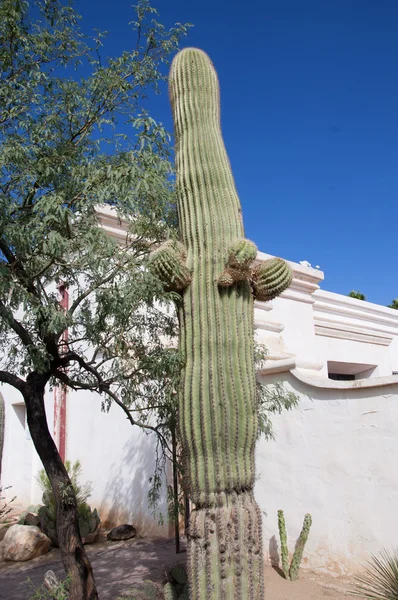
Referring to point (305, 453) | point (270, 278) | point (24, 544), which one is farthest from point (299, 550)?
point (24, 544)

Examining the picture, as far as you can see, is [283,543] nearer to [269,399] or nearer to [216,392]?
[269,399]

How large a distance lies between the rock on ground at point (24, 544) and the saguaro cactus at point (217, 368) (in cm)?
467

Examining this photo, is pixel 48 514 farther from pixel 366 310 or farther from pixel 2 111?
pixel 366 310

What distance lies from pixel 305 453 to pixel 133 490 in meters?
3.53

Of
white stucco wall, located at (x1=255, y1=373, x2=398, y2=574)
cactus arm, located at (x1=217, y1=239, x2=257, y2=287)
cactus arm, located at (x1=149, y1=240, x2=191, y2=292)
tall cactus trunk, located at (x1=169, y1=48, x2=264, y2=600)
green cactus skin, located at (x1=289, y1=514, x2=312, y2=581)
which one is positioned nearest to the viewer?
tall cactus trunk, located at (x1=169, y1=48, x2=264, y2=600)

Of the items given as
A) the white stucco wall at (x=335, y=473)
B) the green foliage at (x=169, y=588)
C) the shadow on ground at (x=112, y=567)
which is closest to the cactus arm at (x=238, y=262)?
the white stucco wall at (x=335, y=473)

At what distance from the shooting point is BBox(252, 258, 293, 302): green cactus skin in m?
→ 4.28

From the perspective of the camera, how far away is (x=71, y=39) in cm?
509

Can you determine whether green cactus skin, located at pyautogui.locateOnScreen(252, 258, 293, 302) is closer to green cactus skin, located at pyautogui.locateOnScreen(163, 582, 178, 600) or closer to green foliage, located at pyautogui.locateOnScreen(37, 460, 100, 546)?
green cactus skin, located at pyautogui.locateOnScreen(163, 582, 178, 600)

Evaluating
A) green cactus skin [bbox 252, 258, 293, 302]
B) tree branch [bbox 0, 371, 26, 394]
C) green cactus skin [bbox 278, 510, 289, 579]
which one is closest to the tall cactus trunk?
green cactus skin [bbox 252, 258, 293, 302]

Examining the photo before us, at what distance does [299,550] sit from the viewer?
5.64m

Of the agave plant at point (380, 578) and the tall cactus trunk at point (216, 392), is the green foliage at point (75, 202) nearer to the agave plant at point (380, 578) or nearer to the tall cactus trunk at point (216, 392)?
the tall cactus trunk at point (216, 392)

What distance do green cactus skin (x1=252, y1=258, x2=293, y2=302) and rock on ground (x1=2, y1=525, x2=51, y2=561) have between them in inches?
218

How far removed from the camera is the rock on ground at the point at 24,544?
24.4 feet
